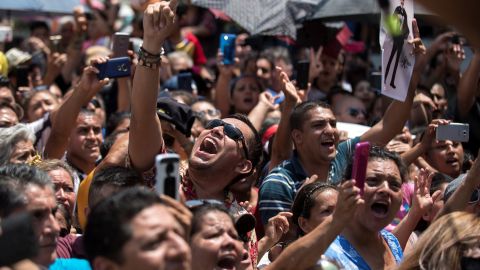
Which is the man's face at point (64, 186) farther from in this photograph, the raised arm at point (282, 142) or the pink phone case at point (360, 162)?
the pink phone case at point (360, 162)

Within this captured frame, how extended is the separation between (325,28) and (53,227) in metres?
5.70

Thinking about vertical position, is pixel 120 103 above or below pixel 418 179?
below

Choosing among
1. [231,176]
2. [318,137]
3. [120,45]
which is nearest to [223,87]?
[120,45]

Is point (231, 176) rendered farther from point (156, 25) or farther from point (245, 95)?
point (245, 95)

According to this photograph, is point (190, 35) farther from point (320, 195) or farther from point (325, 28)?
point (320, 195)

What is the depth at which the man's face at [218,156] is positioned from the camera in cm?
484

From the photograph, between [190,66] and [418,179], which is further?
[190,66]

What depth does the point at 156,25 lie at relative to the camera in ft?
14.4

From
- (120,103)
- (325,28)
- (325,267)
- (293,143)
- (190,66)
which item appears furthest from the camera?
(190,66)

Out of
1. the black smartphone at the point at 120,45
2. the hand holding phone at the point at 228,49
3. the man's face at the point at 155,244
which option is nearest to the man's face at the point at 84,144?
the black smartphone at the point at 120,45

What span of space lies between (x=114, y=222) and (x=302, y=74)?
4361mm

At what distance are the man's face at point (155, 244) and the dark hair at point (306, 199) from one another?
64.3 inches

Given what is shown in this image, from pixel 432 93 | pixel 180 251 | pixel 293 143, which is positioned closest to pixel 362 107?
pixel 432 93

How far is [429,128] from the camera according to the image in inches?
255
